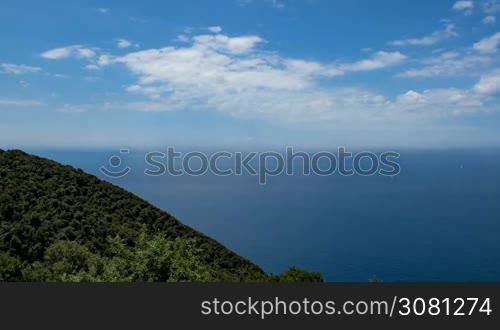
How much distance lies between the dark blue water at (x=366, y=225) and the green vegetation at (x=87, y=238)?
99.5 feet

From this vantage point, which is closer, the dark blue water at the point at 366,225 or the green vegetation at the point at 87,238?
the green vegetation at the point at 87,238

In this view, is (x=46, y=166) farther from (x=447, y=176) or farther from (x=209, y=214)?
(x=447, y=176)

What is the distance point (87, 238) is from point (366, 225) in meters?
101

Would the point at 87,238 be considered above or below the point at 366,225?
above

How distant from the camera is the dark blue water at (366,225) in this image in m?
82.0

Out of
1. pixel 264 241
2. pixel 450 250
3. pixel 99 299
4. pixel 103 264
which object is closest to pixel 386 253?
pixel 450 250

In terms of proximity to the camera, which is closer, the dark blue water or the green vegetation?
the green vegetation

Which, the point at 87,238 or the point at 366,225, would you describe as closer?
the point at 87,238

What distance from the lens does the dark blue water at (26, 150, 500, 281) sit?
8200 cm

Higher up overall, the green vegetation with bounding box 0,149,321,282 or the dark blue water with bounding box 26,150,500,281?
the green vegetation with bounding box 0,149,321,282

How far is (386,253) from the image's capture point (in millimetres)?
90500

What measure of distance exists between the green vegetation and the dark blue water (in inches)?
1194

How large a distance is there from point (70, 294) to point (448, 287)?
16.5 feet

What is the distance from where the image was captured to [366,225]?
374 feet
